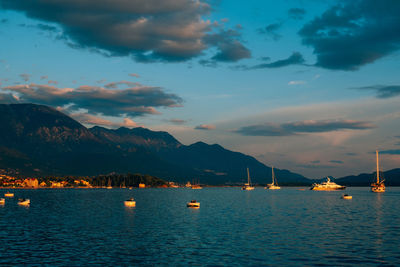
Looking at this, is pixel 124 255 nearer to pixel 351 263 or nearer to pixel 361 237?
pixel 351 263

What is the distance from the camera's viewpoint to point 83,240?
62.1 metres

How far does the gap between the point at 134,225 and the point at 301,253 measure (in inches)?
1752

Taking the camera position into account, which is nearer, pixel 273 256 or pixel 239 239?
pixel 273 256

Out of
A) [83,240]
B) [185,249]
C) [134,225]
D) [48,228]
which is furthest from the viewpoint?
[134,225]

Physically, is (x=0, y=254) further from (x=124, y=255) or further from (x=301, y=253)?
(x=301, y=253)

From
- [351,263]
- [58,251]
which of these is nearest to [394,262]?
[351,263]

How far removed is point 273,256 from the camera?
49.7 meters

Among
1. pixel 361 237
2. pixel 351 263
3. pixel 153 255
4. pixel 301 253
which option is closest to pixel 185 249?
pixel 153 255

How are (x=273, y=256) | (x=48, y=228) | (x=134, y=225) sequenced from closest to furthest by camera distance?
(x=273, y=256), (x=48, y=228), (x=134, y=225)

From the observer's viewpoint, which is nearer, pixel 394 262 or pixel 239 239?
pixel 394 262

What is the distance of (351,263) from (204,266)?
60.4ft

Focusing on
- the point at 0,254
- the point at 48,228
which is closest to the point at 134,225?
the point at 48,228

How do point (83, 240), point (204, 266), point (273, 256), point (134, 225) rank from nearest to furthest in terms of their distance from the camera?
point (204, 266) < point (273, 256) < point (83, 240) < point (134, 225)

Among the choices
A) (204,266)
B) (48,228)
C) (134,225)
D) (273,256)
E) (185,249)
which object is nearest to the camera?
(204,266)
